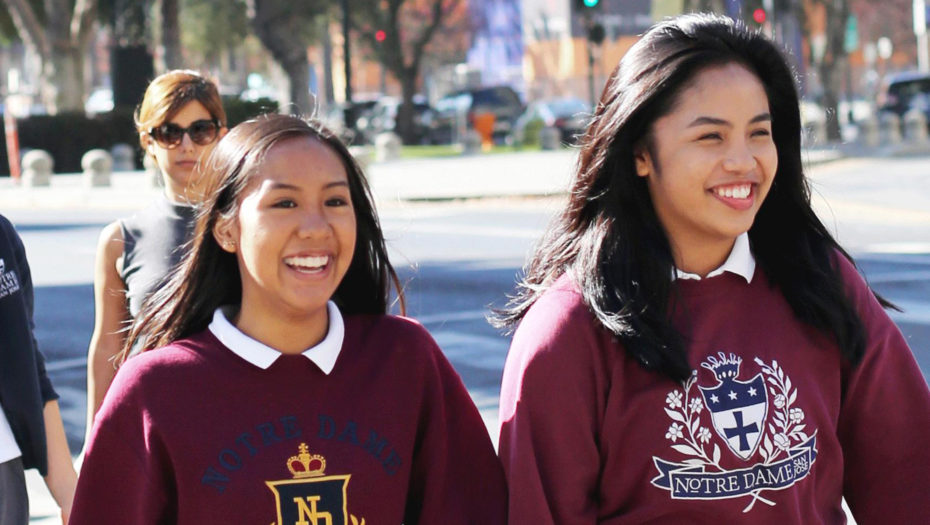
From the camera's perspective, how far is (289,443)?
8.55 ft

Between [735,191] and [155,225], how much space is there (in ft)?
6.62

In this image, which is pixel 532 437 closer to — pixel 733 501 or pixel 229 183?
pixel 733 501

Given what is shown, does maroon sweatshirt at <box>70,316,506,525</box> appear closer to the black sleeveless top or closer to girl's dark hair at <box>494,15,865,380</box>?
girl's dark hair at <box>494,15,865,380</box>

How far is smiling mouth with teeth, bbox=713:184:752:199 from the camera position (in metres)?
2.74

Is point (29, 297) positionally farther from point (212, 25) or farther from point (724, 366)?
point (212, 25)

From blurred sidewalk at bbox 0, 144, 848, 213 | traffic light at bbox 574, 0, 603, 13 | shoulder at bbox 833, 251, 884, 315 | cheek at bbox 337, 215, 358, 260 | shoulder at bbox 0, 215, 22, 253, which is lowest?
blurred sidewalk at bbox 0, 144, 848, 213

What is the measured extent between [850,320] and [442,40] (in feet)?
232

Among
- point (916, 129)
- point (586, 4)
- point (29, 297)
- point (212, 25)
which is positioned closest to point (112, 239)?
point (29, 297)

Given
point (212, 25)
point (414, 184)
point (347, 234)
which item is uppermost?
point (212, 25)

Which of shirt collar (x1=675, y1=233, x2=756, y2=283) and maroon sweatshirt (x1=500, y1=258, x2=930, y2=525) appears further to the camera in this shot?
shirt collar (x1=675, y1=233, x2=756, y2=283)

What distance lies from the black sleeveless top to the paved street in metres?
0.64

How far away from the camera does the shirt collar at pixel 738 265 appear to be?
9.16 feet

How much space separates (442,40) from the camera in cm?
7262

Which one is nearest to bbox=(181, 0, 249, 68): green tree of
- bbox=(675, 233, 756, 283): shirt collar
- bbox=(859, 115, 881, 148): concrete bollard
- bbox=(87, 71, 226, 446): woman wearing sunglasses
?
bbox=(859, 115, 881, 148): concrete bollard
